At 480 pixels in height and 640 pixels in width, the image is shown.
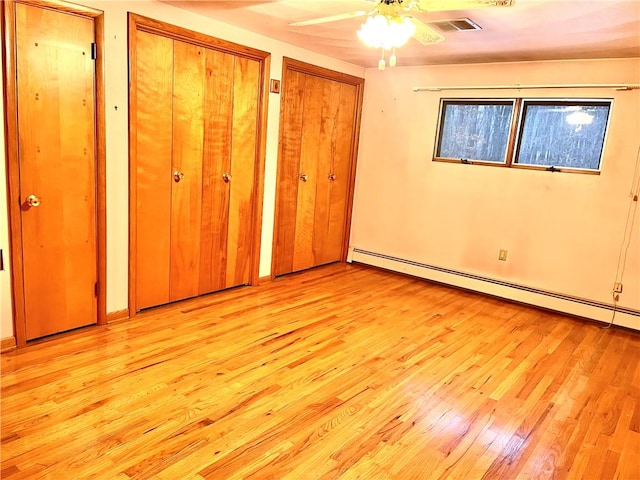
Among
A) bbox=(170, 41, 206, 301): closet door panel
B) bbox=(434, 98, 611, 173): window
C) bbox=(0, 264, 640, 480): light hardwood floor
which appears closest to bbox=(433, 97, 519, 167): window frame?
bbox=(434, 98, 611, 173): window

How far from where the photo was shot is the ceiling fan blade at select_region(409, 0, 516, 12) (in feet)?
6.54

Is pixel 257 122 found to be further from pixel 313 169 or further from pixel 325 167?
pixel 325 167

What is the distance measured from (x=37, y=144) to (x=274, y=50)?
6.92 feet

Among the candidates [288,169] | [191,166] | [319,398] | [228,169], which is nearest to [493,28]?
[288,169]

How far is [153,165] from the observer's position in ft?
10.9

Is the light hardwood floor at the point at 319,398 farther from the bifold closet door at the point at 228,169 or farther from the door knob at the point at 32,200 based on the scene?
Result: the door knob at the point at 32,200

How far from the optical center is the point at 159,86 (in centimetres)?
325

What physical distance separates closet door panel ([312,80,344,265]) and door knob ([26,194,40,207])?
8.91ft

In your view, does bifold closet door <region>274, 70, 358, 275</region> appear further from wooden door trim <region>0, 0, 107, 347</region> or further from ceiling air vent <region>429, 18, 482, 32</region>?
wooden door trim <region>0, 0, 107, 347</region>

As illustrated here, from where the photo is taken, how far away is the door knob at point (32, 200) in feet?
8.80

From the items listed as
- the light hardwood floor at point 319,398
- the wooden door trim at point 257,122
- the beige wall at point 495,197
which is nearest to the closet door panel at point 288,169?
the wooden door trim at point 257,122

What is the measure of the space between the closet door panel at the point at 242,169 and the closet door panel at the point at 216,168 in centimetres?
6

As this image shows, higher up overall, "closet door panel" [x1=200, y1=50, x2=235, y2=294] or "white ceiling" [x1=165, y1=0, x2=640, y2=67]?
"white ceiling" [x1=165, y1=0, x2=640, y2=67]

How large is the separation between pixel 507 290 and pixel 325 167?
221 centimetres
